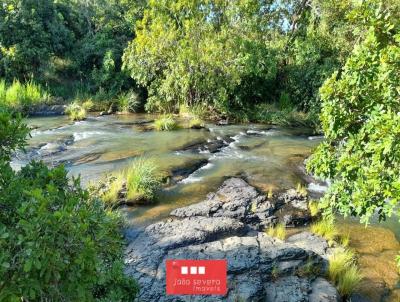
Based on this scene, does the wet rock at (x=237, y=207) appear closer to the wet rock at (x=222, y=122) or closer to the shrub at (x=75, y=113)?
the wet rock at (x=222, y=122)

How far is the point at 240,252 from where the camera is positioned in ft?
18.1

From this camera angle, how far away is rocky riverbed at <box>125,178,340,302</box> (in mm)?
4875

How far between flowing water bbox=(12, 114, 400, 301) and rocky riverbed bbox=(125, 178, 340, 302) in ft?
2.35

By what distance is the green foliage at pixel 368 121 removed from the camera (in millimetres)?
3893

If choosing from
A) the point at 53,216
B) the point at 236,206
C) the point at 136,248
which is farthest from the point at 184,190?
the point at 53,216

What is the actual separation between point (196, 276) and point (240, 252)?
238 centimetres

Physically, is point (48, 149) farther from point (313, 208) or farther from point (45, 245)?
point (45, 245)

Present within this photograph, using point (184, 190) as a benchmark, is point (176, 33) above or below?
above

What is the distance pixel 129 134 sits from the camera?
14219 millimetres

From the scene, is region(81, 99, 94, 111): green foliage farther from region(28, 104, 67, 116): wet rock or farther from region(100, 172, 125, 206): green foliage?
region(100, 172, 125, 206): green foliage

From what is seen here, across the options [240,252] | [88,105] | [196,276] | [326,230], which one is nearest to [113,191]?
[240,252]

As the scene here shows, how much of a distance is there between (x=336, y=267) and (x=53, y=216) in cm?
451

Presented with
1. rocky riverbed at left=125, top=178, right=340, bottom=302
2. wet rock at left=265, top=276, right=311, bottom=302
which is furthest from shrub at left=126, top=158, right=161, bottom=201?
wet rock at left=265, top=276, right=311, bottom=302

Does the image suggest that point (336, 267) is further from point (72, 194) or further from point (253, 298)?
point (72, 194)
